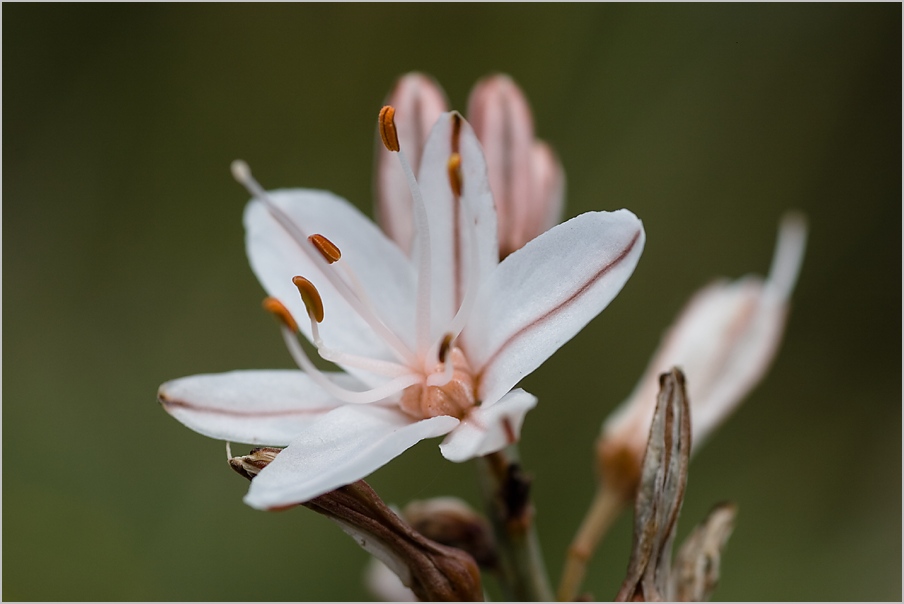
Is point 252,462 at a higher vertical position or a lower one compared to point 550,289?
lower

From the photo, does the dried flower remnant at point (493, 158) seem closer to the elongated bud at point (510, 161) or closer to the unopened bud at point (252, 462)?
the elongated bud at point (510, 161)

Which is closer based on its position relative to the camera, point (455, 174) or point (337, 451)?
point (337, 451)

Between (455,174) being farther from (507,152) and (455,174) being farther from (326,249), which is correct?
(507,152)

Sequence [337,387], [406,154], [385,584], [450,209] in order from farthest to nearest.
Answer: [385,584], [406,154], [450,209], [337,387]

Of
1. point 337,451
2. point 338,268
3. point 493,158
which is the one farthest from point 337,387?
point 493,158

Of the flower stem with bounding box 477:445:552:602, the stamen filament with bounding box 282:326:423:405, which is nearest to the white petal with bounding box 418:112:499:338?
the stamen filament with bounding box 282:326:423:405

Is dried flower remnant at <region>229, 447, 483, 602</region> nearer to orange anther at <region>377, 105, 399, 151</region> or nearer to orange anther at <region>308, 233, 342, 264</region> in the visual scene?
orange anther at <region>308, 233, 342, 264</region>

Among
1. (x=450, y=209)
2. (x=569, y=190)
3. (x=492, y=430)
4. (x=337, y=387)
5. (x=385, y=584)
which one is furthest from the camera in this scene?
(x=569, y=190)

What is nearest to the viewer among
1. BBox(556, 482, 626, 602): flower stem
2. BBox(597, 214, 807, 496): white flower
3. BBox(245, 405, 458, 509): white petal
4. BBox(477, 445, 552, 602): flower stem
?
BBox(245, 405, 458, 509): white petal
